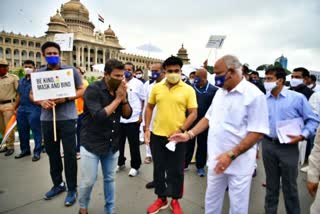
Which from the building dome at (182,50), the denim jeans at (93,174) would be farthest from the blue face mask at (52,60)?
the building dome at (182,50)

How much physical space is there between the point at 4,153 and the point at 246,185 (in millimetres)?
5395

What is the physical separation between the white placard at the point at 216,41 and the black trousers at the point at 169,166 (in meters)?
6.00

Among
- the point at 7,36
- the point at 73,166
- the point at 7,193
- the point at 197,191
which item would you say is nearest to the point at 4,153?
the point at 7,193

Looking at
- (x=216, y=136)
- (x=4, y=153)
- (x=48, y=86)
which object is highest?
(x=48, y=86)

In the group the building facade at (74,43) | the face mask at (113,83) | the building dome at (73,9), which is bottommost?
the face mask at (113,83)

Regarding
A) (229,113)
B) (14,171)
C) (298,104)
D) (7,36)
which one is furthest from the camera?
(7,36)

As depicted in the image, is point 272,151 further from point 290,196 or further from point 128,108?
point 128,108

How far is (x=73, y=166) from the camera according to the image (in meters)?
3.05

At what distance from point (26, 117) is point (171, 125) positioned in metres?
3.75

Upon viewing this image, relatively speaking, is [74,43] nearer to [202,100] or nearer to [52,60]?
[202,100]

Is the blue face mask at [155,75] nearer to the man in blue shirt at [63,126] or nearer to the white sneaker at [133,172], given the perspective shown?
the man in blue shirt at [63,126]

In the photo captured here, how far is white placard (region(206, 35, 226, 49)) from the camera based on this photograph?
7772 millimetres

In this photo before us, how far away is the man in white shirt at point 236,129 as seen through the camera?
187 cm

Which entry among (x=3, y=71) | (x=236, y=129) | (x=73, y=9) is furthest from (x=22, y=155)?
(x=73, y=9)
